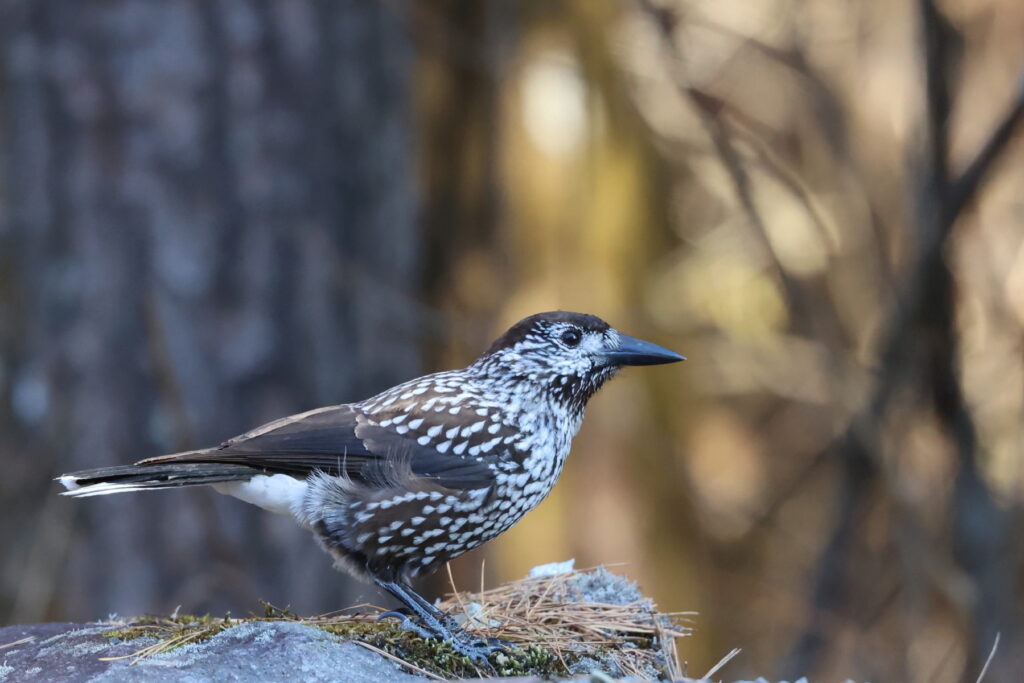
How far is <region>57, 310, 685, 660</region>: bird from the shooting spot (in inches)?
138

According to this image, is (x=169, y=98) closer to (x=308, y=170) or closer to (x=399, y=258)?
(x=308, y=170)

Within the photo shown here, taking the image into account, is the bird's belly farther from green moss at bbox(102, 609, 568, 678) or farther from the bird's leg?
green moss at bbox(102, 609, 568, 678)

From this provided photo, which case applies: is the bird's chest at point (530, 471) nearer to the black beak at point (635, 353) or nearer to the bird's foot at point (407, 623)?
the black beak at point (635, 353)

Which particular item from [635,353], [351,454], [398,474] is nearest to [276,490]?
[351,454]

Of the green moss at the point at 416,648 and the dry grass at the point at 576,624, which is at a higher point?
the green moss at the point at 416,648

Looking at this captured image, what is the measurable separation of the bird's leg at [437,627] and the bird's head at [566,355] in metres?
0.93

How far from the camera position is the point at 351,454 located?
365 cm

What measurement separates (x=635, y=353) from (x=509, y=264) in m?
3.81

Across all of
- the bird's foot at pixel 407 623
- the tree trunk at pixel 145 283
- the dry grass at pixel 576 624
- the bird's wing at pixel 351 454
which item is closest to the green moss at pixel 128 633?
the bird's wing at pixel 351 454

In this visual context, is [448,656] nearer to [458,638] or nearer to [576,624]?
[458,638]

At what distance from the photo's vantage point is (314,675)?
8.82ft

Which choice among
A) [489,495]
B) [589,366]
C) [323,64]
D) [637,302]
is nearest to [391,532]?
[489,495]

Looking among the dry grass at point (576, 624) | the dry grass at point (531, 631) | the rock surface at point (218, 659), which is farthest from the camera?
the dry grass at point (576, 624)

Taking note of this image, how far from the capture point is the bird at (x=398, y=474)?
350 cm
